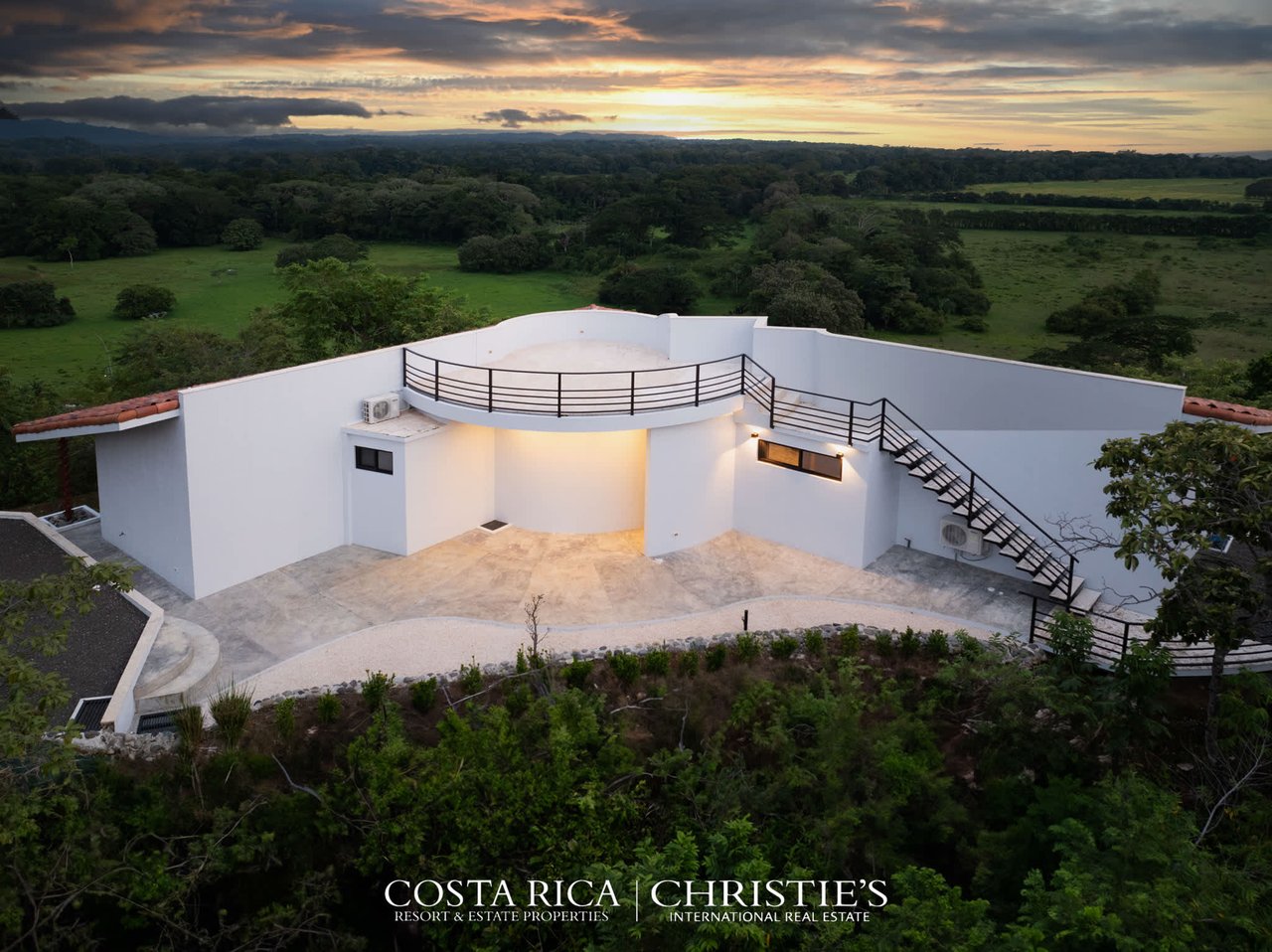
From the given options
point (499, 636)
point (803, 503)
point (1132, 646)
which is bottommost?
point (499, 636)

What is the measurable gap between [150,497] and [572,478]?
22.4ft

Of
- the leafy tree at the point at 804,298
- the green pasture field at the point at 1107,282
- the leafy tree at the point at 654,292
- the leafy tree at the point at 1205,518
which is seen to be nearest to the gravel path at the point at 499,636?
the leafy tree at the point at 1205,518

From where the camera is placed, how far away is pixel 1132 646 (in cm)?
1130

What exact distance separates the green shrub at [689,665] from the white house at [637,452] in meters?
3.83

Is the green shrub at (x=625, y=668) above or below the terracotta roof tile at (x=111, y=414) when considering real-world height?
below

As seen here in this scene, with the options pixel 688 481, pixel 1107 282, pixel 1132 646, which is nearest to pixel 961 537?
pixel 688 481

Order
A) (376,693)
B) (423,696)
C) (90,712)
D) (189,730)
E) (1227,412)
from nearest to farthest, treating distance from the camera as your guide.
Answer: (189,730) < (90,712) < (376,693) < (423,696) < (1227,412)

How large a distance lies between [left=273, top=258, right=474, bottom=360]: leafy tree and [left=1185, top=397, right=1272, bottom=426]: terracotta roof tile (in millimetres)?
18298

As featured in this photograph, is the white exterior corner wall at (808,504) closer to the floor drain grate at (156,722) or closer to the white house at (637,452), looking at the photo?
the white house at (637,452)

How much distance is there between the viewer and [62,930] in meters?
8.51

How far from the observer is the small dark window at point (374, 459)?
16234mm

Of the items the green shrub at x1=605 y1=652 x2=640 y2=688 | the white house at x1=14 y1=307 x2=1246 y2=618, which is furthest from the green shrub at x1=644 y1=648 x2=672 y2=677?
the white house at x1=14 y1=307 x2=1246 y2=618

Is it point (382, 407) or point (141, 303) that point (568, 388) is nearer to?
point (382, 407)

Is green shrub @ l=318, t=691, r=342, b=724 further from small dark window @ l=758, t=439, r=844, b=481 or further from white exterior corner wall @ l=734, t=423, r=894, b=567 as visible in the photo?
small dark window @ l=758, t=439, r=844, b=481
